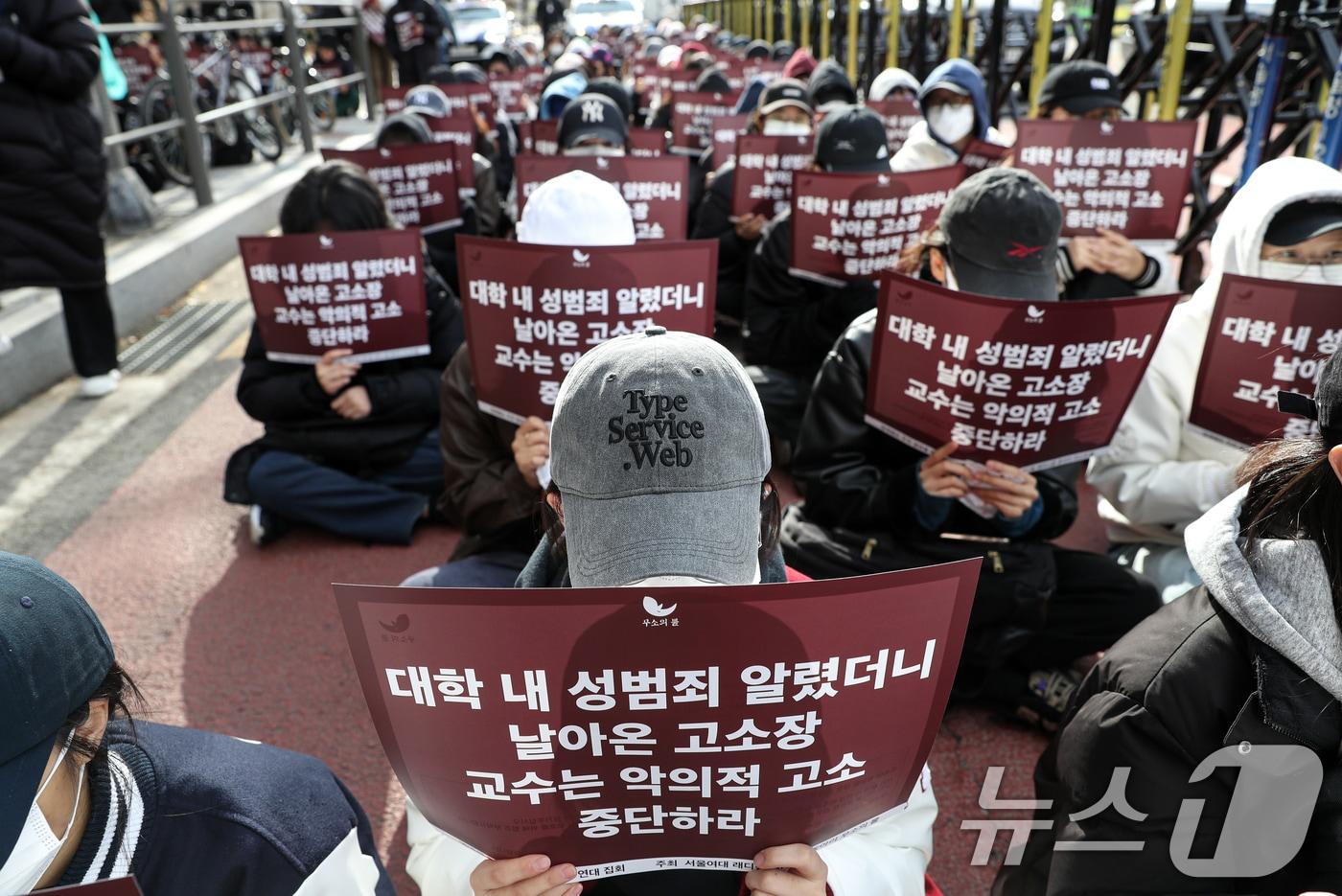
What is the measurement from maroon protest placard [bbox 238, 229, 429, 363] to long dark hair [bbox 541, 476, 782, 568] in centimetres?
214

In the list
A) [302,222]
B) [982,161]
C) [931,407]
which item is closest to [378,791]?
[931,407]

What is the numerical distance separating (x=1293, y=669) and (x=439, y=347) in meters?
3.08

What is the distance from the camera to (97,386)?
5.34 meters

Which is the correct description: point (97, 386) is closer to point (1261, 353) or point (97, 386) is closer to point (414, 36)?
point (1261, 353)

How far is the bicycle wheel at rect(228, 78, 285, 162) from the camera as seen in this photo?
11.2 meters

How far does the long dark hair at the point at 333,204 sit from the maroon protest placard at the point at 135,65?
25.6 feet

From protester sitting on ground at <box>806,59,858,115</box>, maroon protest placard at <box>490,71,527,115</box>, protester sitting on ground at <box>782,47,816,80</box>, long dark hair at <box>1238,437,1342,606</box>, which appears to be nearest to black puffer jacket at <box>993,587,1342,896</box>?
long dark hair at <box>1238,437,1342,606</box>

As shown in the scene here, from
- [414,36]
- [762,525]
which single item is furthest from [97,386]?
[414,36]

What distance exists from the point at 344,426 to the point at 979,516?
2404 mm

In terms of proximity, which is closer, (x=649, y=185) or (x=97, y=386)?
(x=649, y=185)

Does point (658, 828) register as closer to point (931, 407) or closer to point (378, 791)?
point (931, 407)

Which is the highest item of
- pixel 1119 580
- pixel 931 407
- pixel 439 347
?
pixel 931 407

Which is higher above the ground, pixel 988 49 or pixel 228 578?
pixel 988 49

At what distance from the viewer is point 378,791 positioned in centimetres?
263
